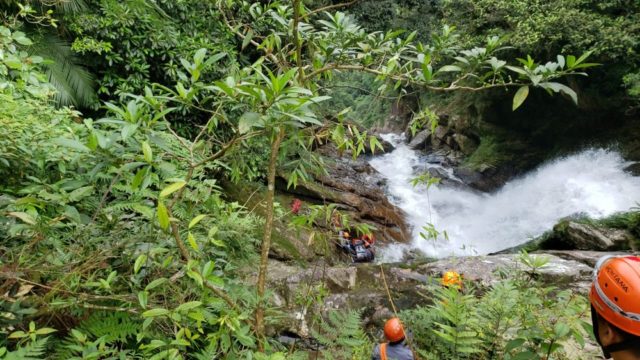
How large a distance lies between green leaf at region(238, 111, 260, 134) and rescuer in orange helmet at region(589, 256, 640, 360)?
1.97 metres

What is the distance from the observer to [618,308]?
1.75m

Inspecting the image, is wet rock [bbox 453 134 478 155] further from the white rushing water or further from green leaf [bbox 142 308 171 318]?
green leaf [bbox 142 308 171 318]

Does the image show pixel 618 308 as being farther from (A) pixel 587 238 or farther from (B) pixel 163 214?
(A) pixel 587 238

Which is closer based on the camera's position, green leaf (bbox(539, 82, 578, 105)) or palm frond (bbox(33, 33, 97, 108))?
green leaf (bbox(539, 82, 578, 105))

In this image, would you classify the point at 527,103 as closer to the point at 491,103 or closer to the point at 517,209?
the point at 491,103

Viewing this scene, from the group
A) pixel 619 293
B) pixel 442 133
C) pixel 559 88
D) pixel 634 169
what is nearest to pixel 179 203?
pixel 559 88

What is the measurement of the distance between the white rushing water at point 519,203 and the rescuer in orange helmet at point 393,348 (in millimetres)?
6440

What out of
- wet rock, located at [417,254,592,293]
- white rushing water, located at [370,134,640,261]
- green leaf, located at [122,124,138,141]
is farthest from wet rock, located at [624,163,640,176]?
green leaf, located at [122,124,138,141]

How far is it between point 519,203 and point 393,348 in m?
11.7

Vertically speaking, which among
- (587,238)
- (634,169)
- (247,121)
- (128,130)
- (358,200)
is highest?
(247,121)

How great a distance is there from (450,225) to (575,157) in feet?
17.2

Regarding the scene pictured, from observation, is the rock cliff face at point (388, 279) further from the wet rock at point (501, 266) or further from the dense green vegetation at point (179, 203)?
the dense green vegetation at point (179, 203)

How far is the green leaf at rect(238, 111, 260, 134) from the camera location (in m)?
1.15

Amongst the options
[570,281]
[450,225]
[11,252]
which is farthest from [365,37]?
[450,225]
